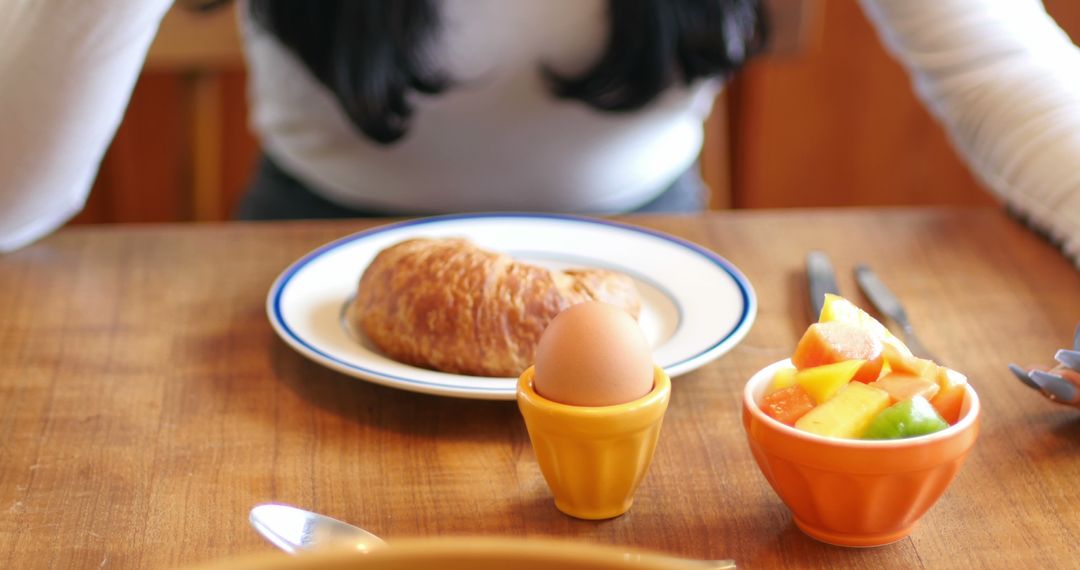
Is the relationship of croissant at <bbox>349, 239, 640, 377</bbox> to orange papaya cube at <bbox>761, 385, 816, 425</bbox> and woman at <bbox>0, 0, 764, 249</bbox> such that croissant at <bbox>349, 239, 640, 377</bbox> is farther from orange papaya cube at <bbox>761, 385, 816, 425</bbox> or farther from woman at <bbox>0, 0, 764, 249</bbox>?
woman at <bbox>0, 0, 764, 249</bbox>

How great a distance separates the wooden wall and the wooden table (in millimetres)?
1437

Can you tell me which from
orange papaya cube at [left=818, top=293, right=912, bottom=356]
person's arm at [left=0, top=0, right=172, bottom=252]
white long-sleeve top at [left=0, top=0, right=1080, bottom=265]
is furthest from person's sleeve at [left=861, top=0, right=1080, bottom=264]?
person's arm at [left=0, top=0, right=172, bottom=252]

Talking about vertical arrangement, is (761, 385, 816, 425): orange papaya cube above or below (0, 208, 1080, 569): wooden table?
above

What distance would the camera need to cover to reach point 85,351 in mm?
662

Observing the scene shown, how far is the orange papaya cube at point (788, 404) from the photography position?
17.4 inches

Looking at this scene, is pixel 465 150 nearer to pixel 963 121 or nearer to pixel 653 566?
pixel 963 121

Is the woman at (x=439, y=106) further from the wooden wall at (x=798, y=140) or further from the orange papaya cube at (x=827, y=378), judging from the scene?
the wooden wall at (x=798, y=140)

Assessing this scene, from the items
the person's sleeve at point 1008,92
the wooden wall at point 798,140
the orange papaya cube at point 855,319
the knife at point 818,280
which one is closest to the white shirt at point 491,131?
the person's sleeve at point 1008,92

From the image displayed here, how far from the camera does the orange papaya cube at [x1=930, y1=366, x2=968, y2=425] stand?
1.46 ft

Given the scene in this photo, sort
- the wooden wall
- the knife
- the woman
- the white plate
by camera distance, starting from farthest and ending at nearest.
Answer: the wooden wall
the woman
the knife
the white plate

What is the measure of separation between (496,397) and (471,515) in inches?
3.0

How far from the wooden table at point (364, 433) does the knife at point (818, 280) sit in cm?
1

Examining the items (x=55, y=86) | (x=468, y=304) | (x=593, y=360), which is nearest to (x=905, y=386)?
(x=593, y=360)

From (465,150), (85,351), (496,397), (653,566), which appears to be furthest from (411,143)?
(653,566)
